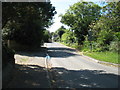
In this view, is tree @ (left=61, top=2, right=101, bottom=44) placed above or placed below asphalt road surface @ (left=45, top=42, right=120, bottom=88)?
above

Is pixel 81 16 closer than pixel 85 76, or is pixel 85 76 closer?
pixel 85 76

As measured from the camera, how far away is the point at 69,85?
7160 millimetres

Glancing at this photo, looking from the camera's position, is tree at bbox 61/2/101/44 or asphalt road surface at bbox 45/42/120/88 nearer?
asphalt road surface at bbox 45/42/120/88

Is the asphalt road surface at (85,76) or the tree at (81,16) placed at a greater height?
the tree at (81,16)

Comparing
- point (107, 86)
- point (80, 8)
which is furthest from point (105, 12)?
point (80, 8)

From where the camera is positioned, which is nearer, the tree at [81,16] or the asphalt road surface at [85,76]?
the asphalt road surface at [85,76]

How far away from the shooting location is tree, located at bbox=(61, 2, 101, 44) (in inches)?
1503

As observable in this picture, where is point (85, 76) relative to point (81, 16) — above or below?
below

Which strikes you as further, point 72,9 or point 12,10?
point 72,9

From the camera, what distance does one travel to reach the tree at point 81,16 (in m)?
38.2

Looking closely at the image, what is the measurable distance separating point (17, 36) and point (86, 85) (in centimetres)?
2136

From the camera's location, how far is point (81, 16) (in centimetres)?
Result: 3928

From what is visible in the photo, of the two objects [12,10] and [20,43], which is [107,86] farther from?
Result: [20,43]

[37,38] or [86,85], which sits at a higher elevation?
[37,38]
